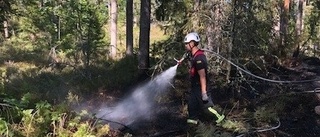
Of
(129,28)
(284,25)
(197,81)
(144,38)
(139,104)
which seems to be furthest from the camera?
(129,28)

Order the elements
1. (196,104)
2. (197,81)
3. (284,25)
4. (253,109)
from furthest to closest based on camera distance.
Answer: (284,25), (253,109), (196,104), (197,81)

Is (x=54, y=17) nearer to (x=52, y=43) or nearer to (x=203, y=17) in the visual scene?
(x=52, y=43)

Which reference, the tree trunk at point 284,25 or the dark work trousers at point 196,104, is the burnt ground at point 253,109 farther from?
the tree trunk at point 284,25

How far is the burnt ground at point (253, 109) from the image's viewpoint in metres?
8.20

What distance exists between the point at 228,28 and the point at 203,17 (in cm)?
84

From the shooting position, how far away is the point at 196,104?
7816 mm

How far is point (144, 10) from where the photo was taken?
41.5ft

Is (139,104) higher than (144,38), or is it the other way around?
(144,38)

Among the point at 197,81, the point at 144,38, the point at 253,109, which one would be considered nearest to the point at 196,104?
the point at 197,81

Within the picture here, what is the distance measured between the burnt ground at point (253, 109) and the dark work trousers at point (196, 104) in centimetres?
52

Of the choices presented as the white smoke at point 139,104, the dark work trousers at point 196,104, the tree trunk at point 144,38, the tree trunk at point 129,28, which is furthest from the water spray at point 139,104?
the tree trunk at point 129,28

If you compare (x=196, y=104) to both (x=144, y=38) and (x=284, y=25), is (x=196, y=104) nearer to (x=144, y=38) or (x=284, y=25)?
(x=144, y=38)

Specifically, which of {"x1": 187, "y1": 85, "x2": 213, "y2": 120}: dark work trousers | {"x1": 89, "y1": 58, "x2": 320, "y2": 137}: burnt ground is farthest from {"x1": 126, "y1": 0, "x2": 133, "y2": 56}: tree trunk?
{"x1": 187, "y1": 85, "x2": 213, "y2": 120}: dark work trousers

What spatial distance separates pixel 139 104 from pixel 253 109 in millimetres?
3443
